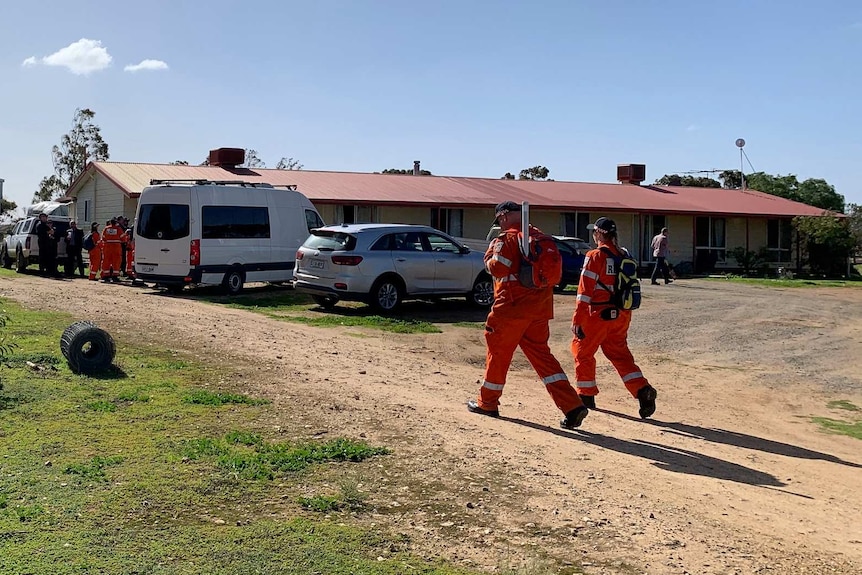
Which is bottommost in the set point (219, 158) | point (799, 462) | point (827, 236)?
point (799, 462)

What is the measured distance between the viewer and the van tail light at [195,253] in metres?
18.5

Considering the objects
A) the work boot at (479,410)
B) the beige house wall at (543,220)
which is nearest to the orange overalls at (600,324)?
the work boot at (479,410)

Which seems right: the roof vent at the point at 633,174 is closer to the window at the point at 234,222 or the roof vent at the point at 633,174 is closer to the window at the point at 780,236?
the window at the point at 780,236

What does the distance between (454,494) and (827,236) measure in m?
33.6

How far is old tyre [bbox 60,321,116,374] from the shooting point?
8547mm

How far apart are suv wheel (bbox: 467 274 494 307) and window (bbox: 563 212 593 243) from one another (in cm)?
1734

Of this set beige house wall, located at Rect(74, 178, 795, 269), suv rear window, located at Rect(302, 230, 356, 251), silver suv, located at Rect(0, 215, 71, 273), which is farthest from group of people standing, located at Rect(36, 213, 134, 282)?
suv rear window, located at Rect(302, 230, 356, 251)

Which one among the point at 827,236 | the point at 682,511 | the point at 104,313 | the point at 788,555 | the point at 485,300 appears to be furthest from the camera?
the point at 827,236

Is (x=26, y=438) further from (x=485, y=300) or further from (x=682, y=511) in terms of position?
(x=485, y=300)

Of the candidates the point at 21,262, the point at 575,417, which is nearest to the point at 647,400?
the point at 575,417

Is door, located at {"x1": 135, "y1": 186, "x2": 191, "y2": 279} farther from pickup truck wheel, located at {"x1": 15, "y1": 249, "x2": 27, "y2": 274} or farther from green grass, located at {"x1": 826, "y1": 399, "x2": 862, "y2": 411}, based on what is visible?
green grass, located at {"x1": 826, "y1": 399, "x2": 862, "y2": 411}

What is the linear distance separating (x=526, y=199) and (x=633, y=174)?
1551cm

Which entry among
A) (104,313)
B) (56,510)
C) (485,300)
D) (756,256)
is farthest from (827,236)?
(56,510)

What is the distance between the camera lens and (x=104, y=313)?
1368 cm
